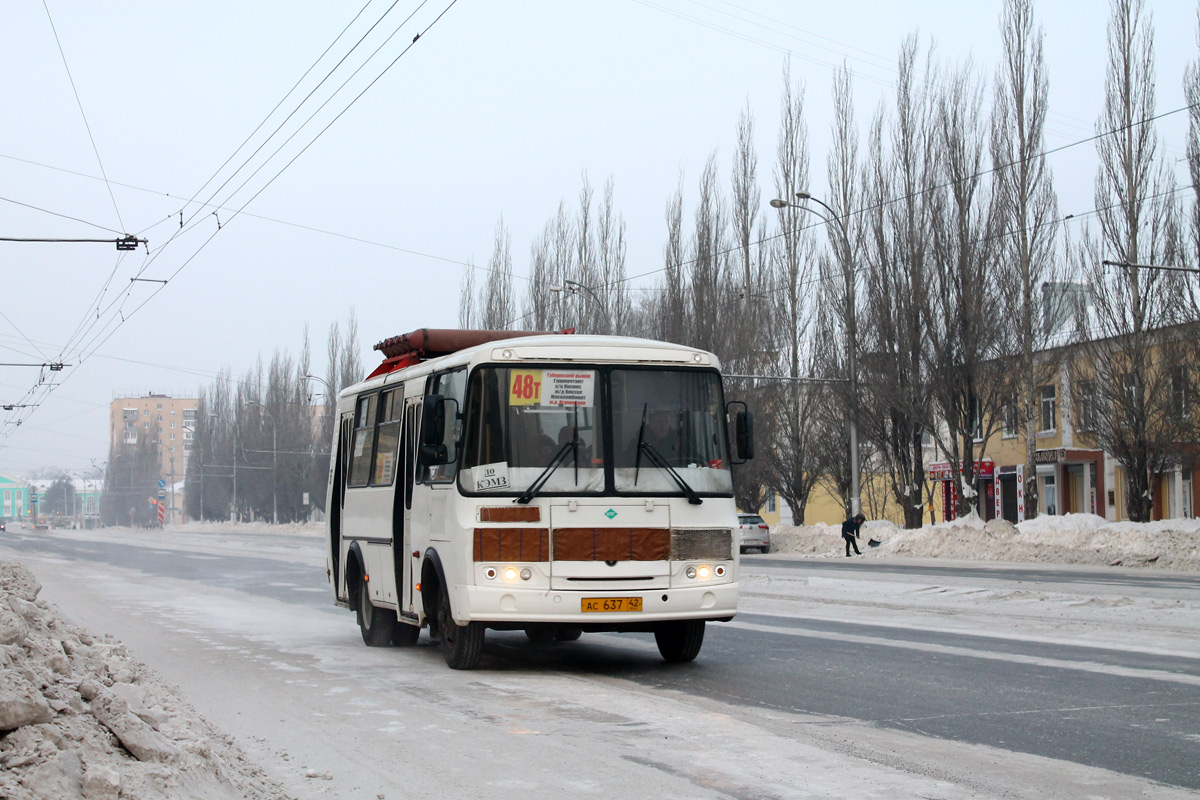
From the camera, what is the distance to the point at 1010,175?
124 ft

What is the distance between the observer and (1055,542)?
114ft

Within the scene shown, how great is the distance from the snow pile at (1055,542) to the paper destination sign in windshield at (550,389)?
2365cm

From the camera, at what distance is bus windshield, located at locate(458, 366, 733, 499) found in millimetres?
10828

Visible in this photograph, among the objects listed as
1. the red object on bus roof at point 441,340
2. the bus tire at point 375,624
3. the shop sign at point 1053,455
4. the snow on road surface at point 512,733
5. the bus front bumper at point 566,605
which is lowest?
the snow on road surface at point 512,733

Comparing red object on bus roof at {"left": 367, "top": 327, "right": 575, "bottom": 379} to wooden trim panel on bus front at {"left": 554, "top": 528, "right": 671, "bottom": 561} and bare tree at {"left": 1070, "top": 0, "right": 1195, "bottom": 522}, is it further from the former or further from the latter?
bare tree at {"left": 1070, "top": 0, "right": 1195, "bottom": 522}

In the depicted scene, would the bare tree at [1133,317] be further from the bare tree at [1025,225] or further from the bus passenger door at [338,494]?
the bus passenger door at [338,494]

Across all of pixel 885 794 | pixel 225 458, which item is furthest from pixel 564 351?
pixel 225 458

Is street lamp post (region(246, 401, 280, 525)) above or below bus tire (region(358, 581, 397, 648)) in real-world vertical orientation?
above

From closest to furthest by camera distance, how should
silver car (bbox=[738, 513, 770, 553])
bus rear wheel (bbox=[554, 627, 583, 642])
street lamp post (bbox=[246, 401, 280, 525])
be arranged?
bus rear wheel (bbox=[554, 627, 583, 642]), silver car (bbox=[738, 513, 770, 553]), street lamp post (bbox=[246, 401, 280, 525])


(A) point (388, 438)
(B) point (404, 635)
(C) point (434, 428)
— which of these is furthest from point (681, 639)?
(A) point (388, 438)

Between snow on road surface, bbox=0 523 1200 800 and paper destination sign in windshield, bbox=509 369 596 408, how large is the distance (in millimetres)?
2357

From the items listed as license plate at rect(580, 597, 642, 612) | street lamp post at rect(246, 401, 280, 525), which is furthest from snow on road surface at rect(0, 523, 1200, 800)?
street lamp post at rect(246, 401, 280, 525)

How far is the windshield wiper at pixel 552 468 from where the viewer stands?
10.7 meters

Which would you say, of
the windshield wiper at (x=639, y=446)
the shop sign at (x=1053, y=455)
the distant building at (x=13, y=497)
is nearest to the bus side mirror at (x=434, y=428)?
the windshield wiper at (x=639, y=446)
